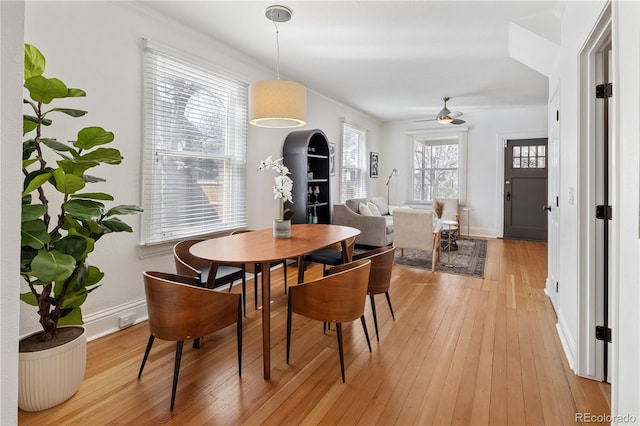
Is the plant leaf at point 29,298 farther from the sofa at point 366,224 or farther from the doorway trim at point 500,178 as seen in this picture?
the doorway trim at point 500,178

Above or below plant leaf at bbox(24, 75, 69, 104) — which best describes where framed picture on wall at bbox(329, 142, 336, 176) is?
above

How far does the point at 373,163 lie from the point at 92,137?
6384 mm

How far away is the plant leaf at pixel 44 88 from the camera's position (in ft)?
5.04

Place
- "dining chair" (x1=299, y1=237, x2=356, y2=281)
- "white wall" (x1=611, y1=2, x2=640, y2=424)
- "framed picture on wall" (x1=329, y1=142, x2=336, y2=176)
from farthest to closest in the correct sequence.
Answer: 1. "framed picture on wall" (x1=329, y1=142, x2=336, y2=176)
2. "dining chair" (x1=299, y1=237, x2=356, y2=281)
3. "white wall" (x1=611, y1=2, x2=640, y2=424)

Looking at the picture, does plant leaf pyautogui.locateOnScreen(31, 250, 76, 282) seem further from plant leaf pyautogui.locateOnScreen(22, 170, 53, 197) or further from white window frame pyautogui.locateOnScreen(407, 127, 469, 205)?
white window frame pyautogui.locateOnScreen(407, 127, 469, 205)

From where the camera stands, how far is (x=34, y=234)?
1486 mm

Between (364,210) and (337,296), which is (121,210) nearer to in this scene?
(337,296)

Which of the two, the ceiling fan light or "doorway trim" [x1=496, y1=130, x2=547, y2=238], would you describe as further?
"doorway trim" [x1=496, y1=130, x2=547, y2=238]

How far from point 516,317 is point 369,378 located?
1.71 meters

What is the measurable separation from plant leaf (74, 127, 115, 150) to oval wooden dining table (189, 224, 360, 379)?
0.82 m

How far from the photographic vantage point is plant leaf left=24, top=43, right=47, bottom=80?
1.63 meters

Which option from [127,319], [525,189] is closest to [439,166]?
[525,189]

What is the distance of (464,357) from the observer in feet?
7.31

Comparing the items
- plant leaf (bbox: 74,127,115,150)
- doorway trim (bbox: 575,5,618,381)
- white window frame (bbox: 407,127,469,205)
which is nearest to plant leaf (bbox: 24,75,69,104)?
plant leaf (bbox: 74,127,115,150)
